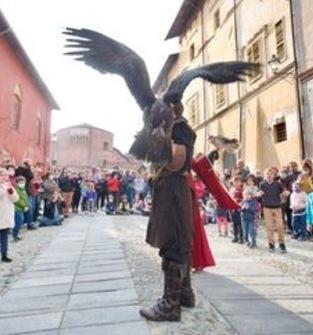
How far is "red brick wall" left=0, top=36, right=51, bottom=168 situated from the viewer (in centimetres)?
2062

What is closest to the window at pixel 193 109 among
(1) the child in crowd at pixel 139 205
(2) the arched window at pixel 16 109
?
(2) the arched window at pixel 16 109

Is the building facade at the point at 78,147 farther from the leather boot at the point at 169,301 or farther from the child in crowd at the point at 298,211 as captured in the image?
the leather boot at the point at 169,301

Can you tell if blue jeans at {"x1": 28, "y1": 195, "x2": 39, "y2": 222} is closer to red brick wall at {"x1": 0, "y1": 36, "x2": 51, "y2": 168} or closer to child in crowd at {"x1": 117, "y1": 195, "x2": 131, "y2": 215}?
child in crowd at {"x1": 117, "y1": 195, "x2": 131, "y2": 215}

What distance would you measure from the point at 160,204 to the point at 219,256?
4179 millimetres

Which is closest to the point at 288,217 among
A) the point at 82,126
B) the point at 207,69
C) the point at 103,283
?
the point at 103,283

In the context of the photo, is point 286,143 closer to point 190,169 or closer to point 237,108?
point 237,108

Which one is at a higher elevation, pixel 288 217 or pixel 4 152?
pixel 4 152

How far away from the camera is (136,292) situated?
514 cm

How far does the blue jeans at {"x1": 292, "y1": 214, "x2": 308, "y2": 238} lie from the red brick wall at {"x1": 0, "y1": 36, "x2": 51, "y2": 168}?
1357 centimetres

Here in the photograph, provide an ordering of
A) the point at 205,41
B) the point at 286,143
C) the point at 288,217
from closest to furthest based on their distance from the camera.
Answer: the point at 288,217
the point at 286,143
the point at 205,41

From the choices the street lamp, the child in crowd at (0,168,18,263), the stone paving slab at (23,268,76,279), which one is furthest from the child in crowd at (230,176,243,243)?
the street lamp

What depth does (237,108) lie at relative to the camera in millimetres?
20219

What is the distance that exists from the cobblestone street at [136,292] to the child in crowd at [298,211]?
155 centimetres

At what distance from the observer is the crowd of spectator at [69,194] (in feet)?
40.2
